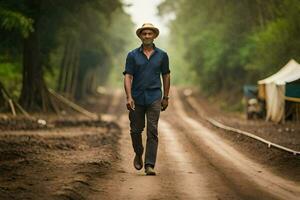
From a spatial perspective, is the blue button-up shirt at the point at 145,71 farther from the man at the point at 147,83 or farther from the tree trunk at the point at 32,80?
the tree trunk at the point at 32,80

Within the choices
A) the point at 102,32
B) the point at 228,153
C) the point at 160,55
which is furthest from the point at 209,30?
the point at 160,55

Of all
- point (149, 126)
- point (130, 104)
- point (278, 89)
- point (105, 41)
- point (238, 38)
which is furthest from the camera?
point (105, 41)

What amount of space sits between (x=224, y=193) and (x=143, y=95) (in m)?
2.83

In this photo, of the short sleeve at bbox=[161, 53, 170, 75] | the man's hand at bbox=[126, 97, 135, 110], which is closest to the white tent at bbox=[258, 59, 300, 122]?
the short sleeve at bbox=[161, 53, 170, 75]

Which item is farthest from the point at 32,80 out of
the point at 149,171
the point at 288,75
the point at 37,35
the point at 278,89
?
the point at 149,171

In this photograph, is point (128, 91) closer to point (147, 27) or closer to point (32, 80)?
point (147, 27)

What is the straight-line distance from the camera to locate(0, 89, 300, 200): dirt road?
885 centimetres

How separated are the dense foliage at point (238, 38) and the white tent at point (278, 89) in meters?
2.32

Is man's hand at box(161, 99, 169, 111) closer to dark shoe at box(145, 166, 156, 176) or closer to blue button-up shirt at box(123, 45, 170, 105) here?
blue button-up shirt at box(123, 45, 170, 105)

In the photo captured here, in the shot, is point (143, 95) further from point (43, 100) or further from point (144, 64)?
point (43, 100)

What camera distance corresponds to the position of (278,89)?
30.1m

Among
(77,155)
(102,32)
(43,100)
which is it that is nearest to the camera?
(77,155)

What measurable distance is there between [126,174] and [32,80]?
22.1m

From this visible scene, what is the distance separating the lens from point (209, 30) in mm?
56125
